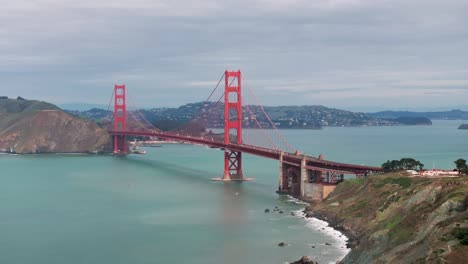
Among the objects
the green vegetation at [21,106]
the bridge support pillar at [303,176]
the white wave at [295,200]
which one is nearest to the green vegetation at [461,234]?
the white wave at [295,200]

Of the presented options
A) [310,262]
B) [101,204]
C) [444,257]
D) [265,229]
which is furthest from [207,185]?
[444,257]

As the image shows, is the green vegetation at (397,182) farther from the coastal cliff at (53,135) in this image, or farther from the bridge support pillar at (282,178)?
the coastal cliff at (53,135)

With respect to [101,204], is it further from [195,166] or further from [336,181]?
[195,166]

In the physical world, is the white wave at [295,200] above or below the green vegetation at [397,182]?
below

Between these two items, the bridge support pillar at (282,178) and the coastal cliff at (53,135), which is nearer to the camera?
the bridge support pillar at (282,178)

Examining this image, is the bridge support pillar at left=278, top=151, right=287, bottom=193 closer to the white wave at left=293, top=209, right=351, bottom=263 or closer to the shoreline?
the shoreline
